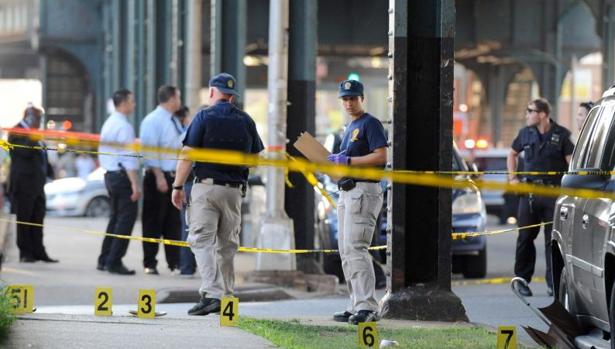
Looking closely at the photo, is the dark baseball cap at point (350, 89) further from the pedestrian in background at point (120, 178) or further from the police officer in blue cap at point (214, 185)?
the pedestrian in background at point (120, 178)

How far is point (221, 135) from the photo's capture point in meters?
12.4

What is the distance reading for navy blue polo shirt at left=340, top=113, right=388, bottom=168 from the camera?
39.0 feet

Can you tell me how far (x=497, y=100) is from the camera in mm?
49125

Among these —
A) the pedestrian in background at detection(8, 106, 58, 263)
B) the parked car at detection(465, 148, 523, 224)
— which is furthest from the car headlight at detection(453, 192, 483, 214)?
the parked car at detection(465, 148, 523, 224)

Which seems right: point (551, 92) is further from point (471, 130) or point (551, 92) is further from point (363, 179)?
point (363, 179)

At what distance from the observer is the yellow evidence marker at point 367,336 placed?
10203 millimetres

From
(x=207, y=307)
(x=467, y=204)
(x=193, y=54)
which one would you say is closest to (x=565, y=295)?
(x=207, y=307)

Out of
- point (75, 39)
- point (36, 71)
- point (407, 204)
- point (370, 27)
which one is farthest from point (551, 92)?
point (36, 71)

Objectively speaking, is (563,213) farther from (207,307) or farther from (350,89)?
(207,307)

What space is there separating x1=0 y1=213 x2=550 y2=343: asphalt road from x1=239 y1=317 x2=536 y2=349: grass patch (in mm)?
485

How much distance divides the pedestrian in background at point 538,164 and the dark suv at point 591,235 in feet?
14.1

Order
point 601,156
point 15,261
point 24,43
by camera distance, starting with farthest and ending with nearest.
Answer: point 24,43 < point 15,261 < point 601,156

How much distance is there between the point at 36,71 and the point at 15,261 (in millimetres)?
81442

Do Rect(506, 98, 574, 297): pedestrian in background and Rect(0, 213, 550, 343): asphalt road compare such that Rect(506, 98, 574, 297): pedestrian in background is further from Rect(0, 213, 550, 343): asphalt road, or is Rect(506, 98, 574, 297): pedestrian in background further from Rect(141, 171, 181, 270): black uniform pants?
Rect(141, 171, 181, 270): black uniform pants
